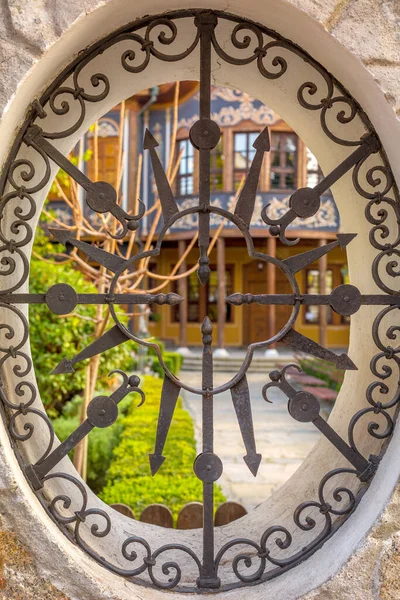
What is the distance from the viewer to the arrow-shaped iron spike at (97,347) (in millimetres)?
1659

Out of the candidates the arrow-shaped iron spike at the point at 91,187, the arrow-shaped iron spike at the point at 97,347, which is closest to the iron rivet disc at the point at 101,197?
the arrow-shaped iron spike at the point at 91,187

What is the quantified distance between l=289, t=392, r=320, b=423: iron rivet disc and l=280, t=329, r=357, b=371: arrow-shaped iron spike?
0.12 metres

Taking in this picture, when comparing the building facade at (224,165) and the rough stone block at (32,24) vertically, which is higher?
the building facade at (224,165)

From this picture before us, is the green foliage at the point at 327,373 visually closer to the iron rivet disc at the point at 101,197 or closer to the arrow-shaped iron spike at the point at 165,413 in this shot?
the arrow-shaped iron spike at the point at 165,413

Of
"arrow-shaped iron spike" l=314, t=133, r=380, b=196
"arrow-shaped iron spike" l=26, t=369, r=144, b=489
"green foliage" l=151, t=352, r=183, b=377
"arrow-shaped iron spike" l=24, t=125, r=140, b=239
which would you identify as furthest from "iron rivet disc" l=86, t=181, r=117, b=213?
"green foliage" l=151, t=352, r=183, b=377

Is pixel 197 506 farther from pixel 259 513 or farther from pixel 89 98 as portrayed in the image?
pixel 89 98

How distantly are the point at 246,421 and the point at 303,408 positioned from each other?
0.17 m

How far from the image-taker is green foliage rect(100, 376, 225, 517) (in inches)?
140

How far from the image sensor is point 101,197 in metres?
1.69

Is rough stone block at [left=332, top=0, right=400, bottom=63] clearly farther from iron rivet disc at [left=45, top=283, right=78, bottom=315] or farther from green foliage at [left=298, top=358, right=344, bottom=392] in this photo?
green foliage at [left=298, top=358, right=344, bottom=392]

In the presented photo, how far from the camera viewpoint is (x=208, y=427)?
5.55ft

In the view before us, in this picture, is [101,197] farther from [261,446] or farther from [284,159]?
[284,159]

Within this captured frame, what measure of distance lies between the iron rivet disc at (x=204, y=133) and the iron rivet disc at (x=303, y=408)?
796 millimetres

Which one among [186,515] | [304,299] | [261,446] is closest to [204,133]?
[304,299]
